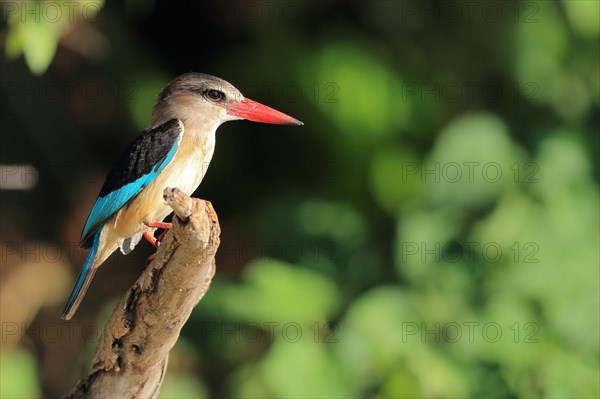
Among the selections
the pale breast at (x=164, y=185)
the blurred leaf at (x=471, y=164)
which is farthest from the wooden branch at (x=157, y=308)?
the blurred leaf at (x=471, y=164)

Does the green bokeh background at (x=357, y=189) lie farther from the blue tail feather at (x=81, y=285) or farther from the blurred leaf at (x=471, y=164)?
the blue tail feather at (x=81, y=285)

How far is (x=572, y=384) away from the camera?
13.6ft

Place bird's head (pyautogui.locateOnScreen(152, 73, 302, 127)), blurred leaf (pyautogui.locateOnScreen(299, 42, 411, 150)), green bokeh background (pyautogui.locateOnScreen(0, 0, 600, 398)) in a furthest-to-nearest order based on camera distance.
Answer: blurred leaf (pyautogui.locateOnScreen(299, 42, 411, 150)) → green bokeh background (pyautogui.locateOnScreen(0, 0, 600, 398)) → bird's head (pyautogui.locateOnScreen(152, 73, 302, 127))

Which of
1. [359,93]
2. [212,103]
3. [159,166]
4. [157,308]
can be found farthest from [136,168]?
[359,93]

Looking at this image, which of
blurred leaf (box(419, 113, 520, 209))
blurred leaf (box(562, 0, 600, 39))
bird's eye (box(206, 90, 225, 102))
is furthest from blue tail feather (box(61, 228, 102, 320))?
blurred leaf (box(562, 0, 600, 39))

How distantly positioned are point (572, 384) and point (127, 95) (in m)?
2.72

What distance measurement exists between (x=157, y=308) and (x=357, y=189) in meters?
2.42

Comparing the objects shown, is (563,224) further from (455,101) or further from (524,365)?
(455,101)

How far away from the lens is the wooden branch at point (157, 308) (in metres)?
2.64

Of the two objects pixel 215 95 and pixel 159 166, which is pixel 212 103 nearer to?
pixel 215 95

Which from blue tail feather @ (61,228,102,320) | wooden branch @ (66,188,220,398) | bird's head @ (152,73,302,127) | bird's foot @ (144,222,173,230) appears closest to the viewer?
wooden branch @ (66,188,220,398)

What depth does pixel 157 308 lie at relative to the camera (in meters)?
2.84

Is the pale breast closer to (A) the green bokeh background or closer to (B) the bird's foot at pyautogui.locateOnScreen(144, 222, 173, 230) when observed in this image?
(B) the bird's foot at pyautogui.locateOnScreen(144, 222, 173, 230)

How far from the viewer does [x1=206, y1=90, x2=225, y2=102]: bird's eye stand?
12.0 ft
